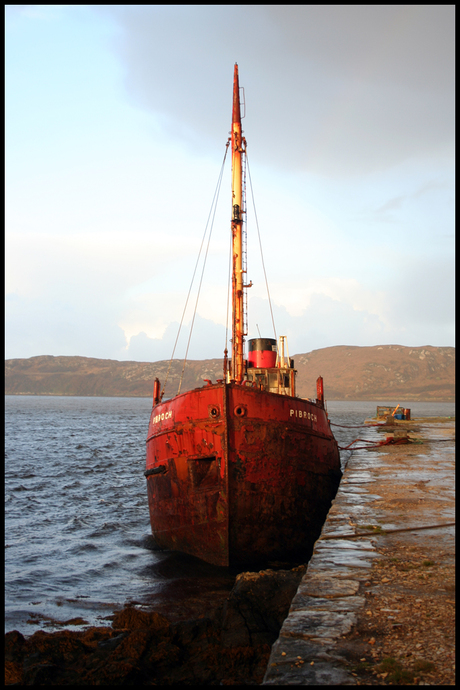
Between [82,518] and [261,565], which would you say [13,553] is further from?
[261,565]

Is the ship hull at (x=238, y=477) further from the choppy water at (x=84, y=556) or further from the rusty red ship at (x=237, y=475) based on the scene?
the choppy water at (x=84, y=556)

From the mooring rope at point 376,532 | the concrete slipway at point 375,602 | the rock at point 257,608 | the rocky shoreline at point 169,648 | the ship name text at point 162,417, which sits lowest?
the rocky shoreline at point 169,648

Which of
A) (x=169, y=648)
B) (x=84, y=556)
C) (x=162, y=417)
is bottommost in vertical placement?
(x=84, y=556)

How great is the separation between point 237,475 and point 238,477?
5cm

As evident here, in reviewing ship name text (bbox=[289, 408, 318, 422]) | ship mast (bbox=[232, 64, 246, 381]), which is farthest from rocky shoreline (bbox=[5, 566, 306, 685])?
ship mast (bbox=[232, 64, 246, 381])

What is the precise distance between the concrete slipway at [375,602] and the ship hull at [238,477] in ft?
6.15

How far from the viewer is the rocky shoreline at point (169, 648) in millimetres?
5766

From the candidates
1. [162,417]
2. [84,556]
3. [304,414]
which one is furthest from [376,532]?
[84,556]

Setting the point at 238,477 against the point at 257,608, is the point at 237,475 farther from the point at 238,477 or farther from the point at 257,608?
the point at 257,608

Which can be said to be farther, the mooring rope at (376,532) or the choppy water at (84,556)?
the choppy water at (84,556)

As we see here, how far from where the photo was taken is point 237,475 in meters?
10.3

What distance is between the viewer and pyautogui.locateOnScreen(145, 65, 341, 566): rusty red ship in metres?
10.3

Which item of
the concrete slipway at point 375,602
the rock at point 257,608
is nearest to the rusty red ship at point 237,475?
the concrete slipway at point 375,602

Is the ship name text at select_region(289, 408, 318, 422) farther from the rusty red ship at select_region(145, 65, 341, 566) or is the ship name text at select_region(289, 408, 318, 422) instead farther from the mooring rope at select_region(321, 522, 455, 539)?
the mooring rope at select_region(321, 522, 455, 539)
